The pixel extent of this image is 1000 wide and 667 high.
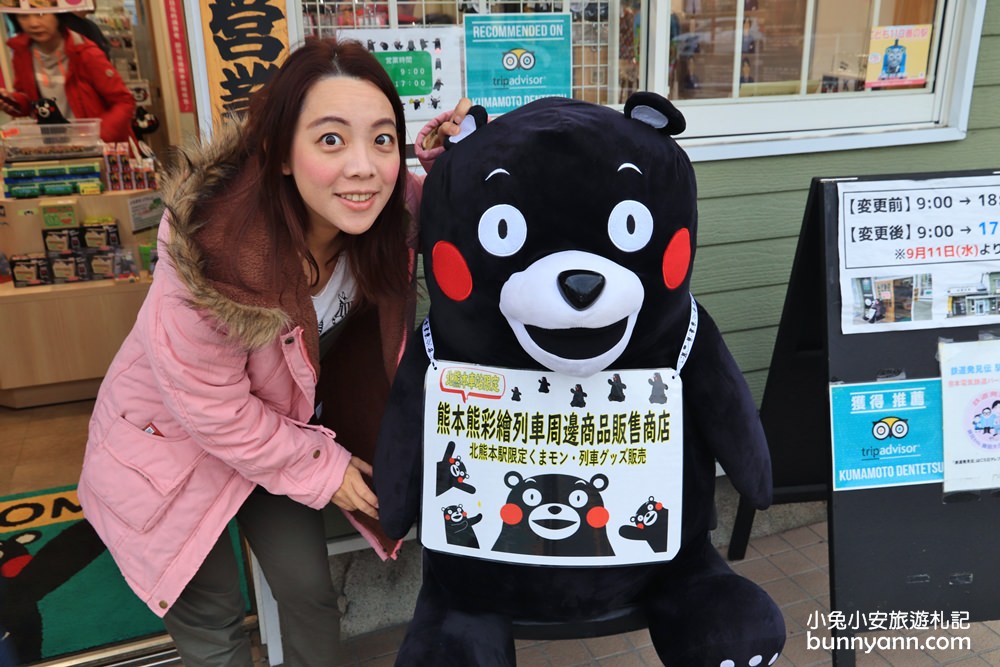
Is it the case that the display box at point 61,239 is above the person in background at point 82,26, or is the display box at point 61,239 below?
below

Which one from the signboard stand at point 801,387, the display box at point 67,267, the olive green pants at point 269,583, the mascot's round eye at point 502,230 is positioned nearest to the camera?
the mascot's round eye at point 502,230

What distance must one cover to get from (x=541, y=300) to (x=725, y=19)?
6.64 feet

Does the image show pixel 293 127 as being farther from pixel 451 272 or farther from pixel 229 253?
pixel 451 272

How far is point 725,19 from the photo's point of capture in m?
3.13

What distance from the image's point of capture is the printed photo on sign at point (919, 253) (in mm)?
2428

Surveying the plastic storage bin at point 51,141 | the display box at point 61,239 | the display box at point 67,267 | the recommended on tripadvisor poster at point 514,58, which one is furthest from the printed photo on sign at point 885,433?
the plastic storage bin at point 51,141

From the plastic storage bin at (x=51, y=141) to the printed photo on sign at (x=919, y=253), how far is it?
4.47m

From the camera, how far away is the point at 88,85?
17.5 feet

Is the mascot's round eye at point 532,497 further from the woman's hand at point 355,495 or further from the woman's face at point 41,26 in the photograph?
the woman's face at point 41,26


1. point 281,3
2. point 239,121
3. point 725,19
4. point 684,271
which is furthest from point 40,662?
point 725,19

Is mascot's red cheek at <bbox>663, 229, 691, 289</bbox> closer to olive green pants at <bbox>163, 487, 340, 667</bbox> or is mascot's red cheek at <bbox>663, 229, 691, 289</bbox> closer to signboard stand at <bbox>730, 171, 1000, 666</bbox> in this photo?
signboard stand at <bbox>730, 171, 1000, 666</bbox>

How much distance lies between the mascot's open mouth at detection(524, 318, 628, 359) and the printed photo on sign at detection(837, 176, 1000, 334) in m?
1.03

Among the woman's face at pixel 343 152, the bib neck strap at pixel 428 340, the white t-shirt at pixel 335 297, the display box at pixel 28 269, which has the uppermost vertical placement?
the woman's face at pixel 343 152

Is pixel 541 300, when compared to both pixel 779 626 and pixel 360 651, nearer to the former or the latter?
pixel 779 626
